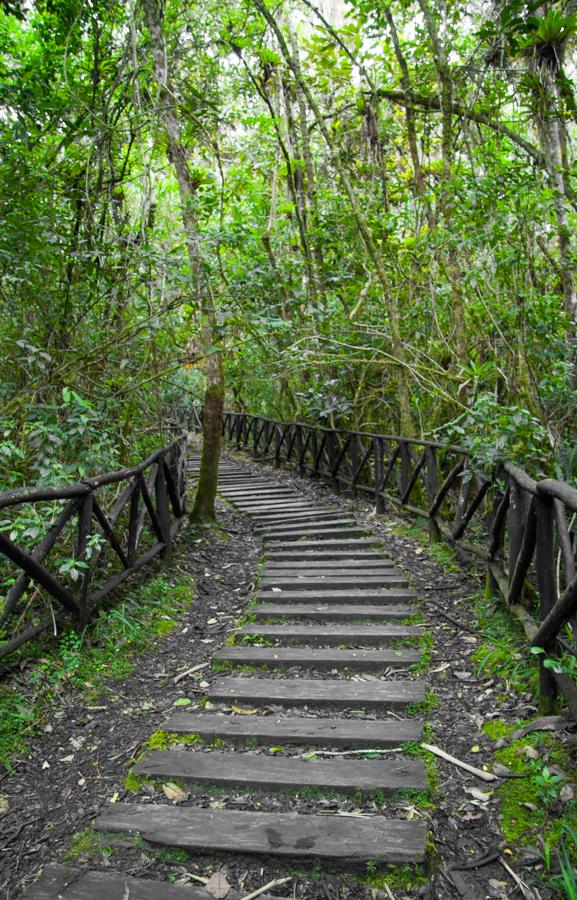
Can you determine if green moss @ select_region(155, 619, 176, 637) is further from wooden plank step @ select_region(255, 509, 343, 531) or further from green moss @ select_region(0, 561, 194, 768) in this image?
wooden plank step @ select_region(255, 509, 343, 531)

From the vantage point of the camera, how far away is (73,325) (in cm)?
516

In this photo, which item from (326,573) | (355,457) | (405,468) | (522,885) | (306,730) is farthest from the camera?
(355,457)

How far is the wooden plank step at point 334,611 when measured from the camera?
429 cm

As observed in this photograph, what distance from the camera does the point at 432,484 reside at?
20.2ft

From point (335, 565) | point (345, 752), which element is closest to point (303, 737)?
point (345, 752)

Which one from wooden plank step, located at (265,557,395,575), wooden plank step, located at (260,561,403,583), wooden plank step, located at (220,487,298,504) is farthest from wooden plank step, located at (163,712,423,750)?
wooden plank step, located at (220,487,298,504)

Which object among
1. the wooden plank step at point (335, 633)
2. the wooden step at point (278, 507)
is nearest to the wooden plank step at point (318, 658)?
the wooden plank step at point (335, 633)

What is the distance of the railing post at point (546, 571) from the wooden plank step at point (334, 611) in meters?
1.46

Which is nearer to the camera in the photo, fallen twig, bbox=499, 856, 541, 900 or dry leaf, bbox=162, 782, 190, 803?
fallen twig, bbox=499, 856, 541, 900

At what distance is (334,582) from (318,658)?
1394mm

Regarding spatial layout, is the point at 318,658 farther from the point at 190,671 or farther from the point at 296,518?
the point at 296,518

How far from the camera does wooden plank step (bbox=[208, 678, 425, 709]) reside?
3129 mm

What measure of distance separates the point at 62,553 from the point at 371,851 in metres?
2.83

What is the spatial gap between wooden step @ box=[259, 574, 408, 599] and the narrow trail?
0.01 metres
